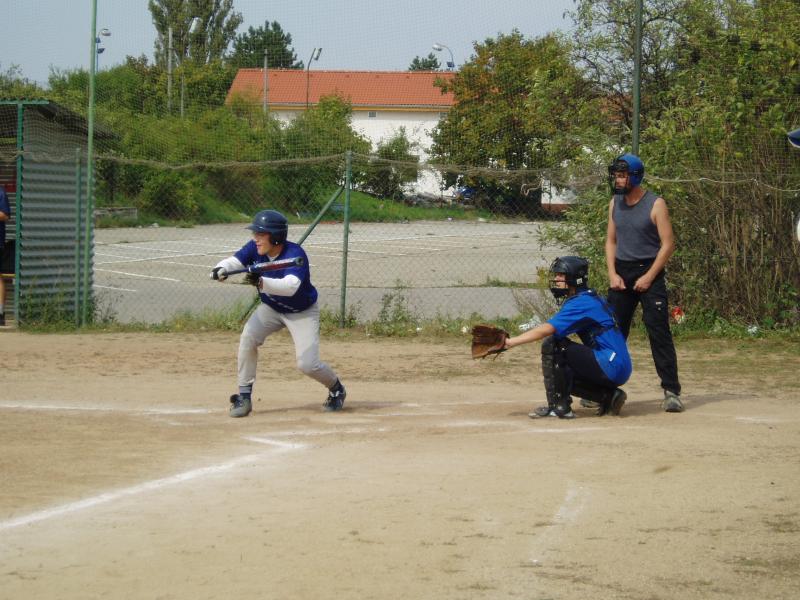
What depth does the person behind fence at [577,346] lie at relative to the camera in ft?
26.1

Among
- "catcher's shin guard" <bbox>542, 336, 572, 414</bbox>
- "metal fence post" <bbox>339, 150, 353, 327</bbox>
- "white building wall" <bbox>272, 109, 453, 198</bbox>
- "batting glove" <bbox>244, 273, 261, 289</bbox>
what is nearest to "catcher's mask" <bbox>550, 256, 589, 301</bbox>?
"catcher's shin guard" <bbox>542, 336, 572, 414</bbox>

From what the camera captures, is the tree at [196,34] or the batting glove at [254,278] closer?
the batting glove at [254,278]

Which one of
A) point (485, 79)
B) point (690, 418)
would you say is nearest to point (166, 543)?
point (690, 418)

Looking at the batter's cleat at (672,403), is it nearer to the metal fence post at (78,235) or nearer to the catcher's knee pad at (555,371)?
the catcher's knee pad at (555,371)

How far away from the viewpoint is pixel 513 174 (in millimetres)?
13844

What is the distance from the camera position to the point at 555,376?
8.05m

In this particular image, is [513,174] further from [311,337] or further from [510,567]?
[510,567]

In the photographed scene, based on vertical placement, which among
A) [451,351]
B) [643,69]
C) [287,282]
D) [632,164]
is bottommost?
[451,351]

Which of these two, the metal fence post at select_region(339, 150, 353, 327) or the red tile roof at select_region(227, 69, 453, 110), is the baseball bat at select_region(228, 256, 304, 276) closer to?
the metal fence post at select_region(339, 150, 353, 327)

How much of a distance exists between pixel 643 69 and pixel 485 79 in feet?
39.5

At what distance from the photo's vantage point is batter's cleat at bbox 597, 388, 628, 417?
8.23 meters

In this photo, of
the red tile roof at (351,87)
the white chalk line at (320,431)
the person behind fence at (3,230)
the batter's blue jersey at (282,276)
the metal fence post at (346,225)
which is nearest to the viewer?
the white chalk line at (320,431)

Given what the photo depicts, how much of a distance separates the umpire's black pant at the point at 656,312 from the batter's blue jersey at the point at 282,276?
2393 millimetres

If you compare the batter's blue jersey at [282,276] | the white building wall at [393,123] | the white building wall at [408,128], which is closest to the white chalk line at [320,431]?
the batter's blue jersey at [282,276]
